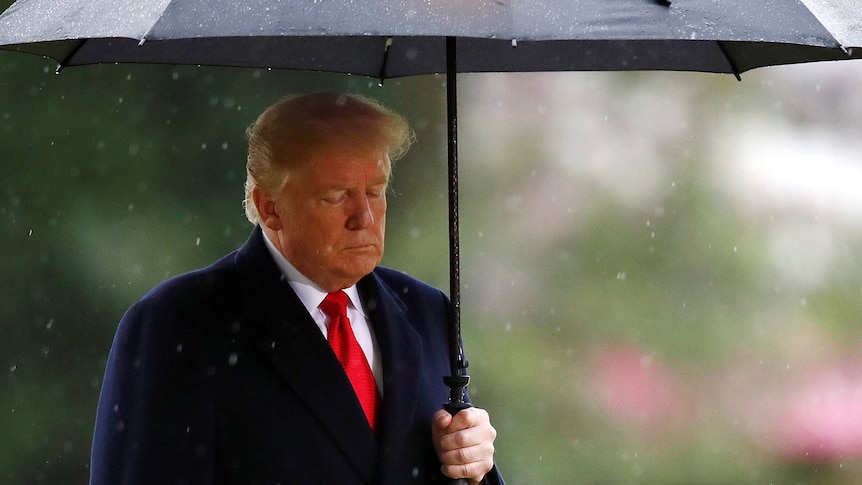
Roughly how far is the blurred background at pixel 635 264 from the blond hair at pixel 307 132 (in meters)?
1.99

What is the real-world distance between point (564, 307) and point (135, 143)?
1.70 metres

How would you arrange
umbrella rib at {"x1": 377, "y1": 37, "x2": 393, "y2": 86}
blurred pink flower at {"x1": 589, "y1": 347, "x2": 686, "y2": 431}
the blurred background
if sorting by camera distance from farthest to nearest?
blurred pink flower at {"x1": 589, "y1": 347, "x2": 686, "y2": 431} → the blurred background → umbrella rib at {"x1": 377, "y1": 37, "x2": 393, "y2": 86}

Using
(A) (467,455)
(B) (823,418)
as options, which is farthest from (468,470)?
(B) (823,418)

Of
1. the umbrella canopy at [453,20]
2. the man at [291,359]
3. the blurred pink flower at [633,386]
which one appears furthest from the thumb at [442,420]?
the blurred pink flower at [633,386]

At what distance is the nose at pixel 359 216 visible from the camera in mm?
2291

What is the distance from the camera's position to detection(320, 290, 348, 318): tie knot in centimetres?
239

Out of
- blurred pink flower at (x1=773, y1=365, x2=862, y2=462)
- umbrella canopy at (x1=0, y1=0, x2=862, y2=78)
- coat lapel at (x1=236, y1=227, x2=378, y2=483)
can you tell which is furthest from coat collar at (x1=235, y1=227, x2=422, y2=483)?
blurred pink flower at (x1=773, y1=365, x2=862, y2=462)

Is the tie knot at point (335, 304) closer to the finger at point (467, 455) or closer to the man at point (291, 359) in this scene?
the man at point (291, 359)

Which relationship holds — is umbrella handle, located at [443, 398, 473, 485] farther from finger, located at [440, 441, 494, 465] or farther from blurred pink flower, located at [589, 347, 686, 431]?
blurred pink flower, located at [589, 347, 686, 431]

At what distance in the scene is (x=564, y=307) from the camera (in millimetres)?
5094

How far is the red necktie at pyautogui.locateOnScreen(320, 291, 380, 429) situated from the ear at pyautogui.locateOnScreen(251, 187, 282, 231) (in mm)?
156

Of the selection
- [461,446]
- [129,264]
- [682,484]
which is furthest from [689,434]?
[461,446]

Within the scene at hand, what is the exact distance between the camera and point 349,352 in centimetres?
239

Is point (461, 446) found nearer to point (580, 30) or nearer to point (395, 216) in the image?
point (580, 30)
